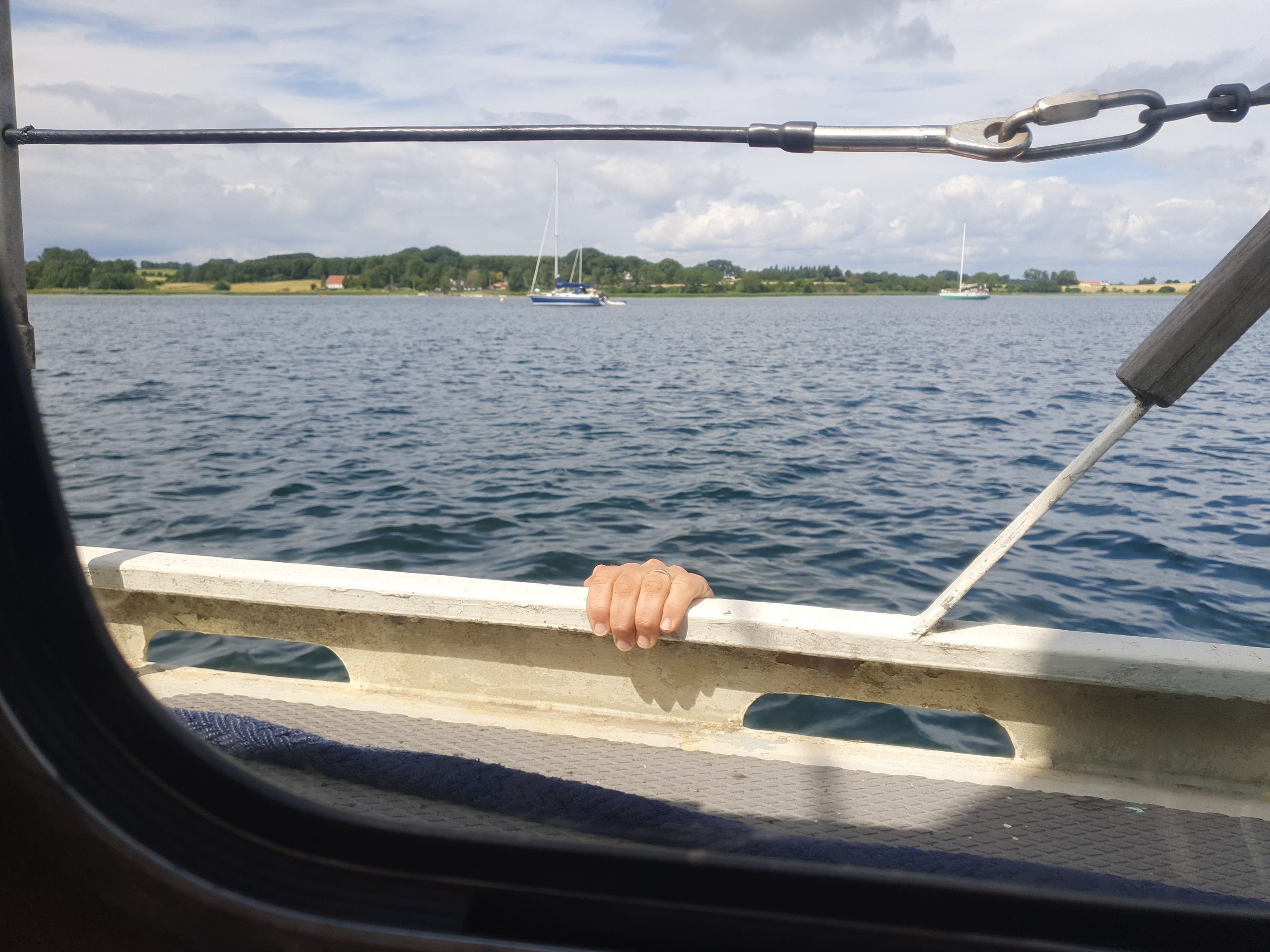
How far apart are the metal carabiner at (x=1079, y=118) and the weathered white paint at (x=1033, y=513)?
1.77ft

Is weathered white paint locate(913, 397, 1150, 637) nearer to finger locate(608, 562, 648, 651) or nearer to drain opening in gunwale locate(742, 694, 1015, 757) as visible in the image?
finger locate(608, 562, 648, 651)

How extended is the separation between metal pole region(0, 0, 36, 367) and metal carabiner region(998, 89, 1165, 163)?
187 centimetres

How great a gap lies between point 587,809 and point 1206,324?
1.28m

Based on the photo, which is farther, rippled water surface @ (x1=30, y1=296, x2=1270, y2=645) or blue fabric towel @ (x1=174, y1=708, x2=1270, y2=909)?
rippled water surface @ (x1=30, y1=296, x2=1270, y2=645)

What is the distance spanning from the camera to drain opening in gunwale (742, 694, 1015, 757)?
3939 millimetres

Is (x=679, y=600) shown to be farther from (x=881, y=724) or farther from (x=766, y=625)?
(x=881, y=724)

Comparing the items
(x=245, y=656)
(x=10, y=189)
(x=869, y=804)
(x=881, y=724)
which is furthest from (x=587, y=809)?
(x=245, y=656)

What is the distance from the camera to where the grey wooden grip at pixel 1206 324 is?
53.7 inches

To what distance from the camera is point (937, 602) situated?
211 centimetres

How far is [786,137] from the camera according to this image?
1.38 meters

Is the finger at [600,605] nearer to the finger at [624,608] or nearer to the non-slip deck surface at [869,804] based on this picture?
the finger at [624,608]

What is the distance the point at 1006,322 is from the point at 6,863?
61554 mm

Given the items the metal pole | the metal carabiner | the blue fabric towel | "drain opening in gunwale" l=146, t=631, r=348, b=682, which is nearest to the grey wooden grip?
the metal carabiner

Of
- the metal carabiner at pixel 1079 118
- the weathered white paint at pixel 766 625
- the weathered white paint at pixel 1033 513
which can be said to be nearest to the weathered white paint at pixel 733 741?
the weathered white paint at pixel 766 625
